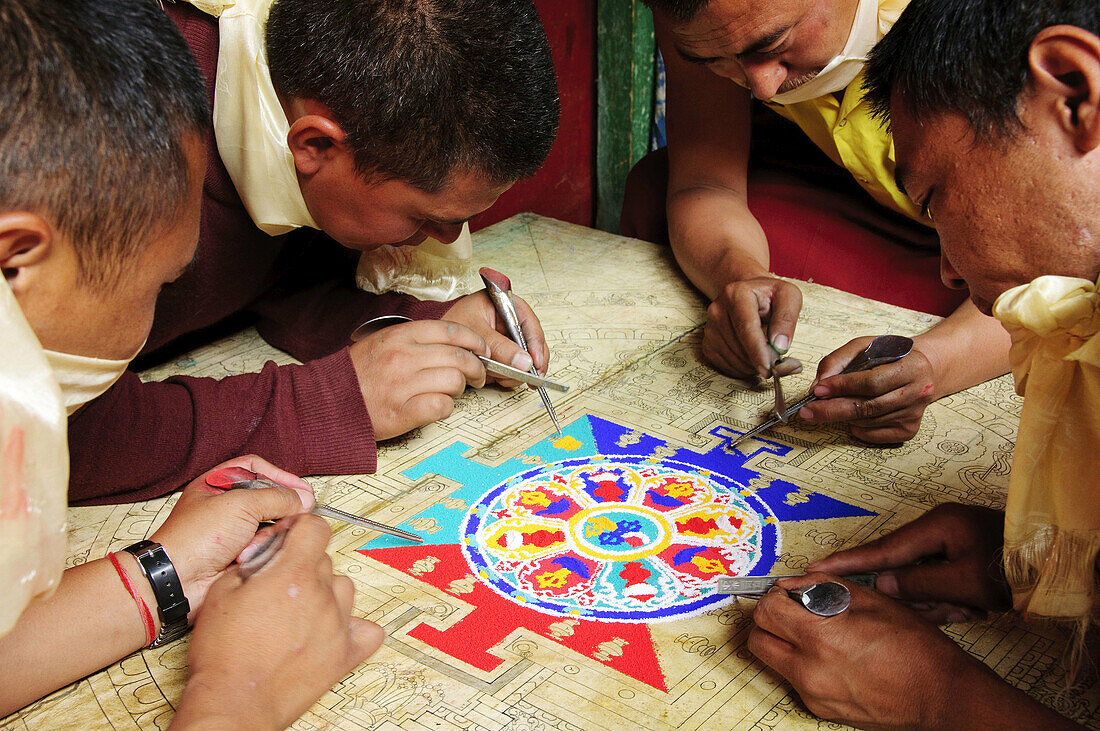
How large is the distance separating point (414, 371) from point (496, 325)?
0.28 meters

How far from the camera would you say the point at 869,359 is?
1490mm

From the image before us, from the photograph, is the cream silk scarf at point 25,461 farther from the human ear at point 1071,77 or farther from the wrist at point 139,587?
the human ear at point 1071,77

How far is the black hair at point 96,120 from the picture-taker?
78 centimetres

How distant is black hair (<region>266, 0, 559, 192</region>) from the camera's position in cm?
128

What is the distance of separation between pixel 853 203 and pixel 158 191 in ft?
5.87

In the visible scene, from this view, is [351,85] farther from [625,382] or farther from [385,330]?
[625,382]

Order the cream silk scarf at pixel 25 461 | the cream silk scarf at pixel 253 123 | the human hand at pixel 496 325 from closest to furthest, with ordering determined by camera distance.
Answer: the cream silk scarf at pixel 25 461 → the cream silk scarf at pixel 253 123 → the human hand at pixel 496 325

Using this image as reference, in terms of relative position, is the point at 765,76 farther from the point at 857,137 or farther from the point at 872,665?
the point at 872,665

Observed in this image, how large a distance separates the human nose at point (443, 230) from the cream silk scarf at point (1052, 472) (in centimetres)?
86

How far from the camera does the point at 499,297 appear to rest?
165 centimetres

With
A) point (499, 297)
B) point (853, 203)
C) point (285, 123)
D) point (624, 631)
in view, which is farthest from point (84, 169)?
point (853, 203)

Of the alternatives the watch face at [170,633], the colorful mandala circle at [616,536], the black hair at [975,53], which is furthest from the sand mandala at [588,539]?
the black hair at [975,53]

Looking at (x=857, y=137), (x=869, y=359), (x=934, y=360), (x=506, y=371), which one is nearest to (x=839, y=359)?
(x=869, y=359)

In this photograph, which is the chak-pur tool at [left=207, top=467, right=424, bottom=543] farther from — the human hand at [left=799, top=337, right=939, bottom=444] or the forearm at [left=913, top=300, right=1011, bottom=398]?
the forearm at [left=913, top=300, right=1011, bottom=398]
